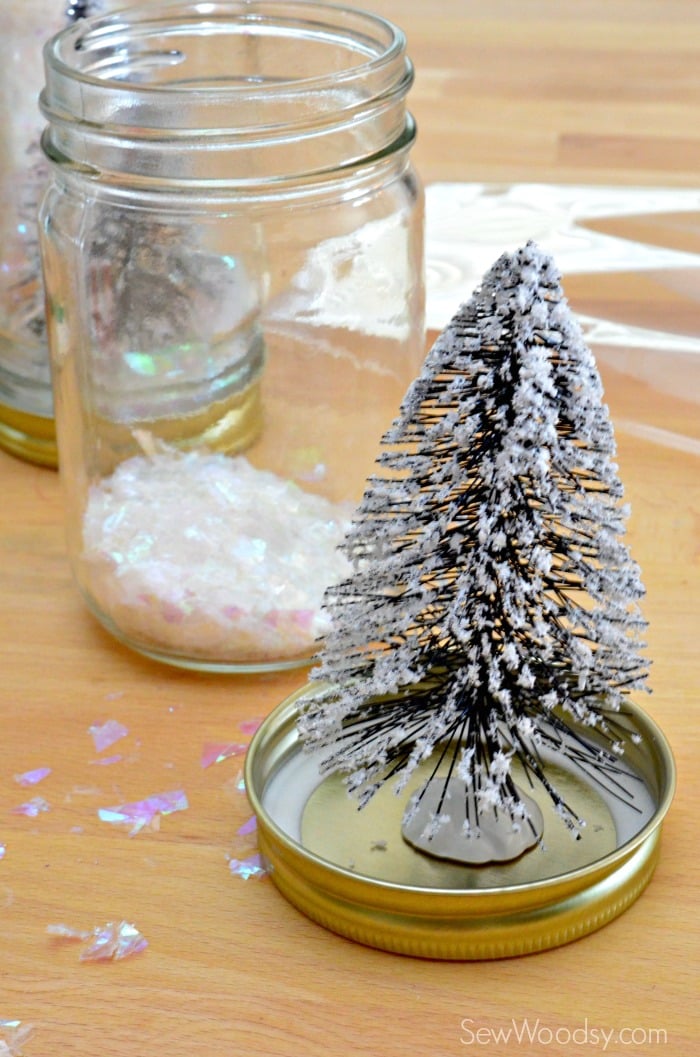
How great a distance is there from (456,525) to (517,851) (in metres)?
0.10

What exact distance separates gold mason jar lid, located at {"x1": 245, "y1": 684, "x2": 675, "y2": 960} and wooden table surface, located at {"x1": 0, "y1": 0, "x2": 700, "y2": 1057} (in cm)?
1

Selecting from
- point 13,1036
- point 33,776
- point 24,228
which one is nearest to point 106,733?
point 33,776

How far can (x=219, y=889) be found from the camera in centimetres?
41

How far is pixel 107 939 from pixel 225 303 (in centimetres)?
31

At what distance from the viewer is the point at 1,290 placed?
646 millimetres

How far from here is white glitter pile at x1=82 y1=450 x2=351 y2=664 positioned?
1.64 feet

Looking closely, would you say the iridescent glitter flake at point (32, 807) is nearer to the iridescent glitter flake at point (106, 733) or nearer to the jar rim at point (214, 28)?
the iridescent glitter flake at point (106, 733)

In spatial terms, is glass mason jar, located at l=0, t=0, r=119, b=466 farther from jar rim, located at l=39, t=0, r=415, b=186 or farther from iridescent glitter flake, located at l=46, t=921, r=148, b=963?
iridescent glitter flake, located at l=46, t=921, r=148, b=963

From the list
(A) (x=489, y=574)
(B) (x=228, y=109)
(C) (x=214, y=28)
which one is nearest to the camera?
(A) (x=489, y=574)

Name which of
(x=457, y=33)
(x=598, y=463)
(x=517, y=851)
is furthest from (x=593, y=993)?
(x=457, y=33)

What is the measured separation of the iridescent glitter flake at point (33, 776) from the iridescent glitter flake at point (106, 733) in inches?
0.8

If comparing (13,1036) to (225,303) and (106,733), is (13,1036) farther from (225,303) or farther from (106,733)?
(225,303)

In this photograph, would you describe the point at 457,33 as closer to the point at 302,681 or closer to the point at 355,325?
the point at 355,325

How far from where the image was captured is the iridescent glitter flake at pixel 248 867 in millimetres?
415
